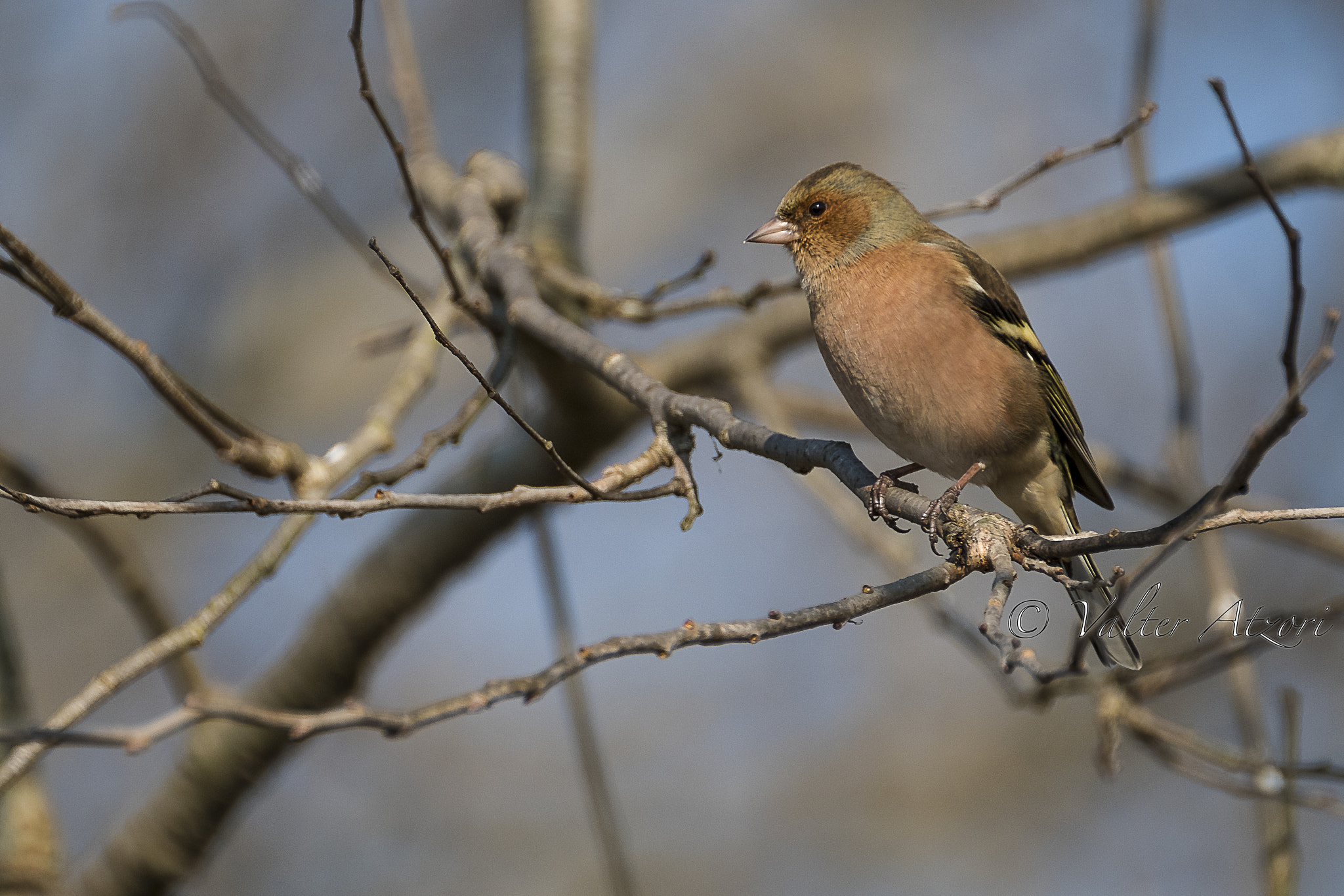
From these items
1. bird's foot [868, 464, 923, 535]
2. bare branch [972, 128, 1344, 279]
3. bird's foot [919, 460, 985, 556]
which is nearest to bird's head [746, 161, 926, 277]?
bare branch [972, 128, 1344, 279]

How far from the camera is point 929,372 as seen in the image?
12.7 feet

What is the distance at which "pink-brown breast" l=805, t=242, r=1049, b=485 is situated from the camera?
3.87m

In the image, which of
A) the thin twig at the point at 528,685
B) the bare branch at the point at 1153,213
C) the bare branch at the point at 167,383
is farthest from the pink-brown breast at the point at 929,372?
the bare branch at the point at 167,383

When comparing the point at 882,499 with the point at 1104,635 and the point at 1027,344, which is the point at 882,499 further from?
the point at 1027,344

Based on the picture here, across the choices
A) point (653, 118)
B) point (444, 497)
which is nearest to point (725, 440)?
point (444, 497)

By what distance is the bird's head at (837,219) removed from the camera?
452 cm

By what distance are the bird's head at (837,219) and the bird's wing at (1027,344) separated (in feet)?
0.63

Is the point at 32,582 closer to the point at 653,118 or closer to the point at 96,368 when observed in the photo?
the point at 96,368

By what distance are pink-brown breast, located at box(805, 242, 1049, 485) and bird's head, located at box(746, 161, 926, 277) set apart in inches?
11.8

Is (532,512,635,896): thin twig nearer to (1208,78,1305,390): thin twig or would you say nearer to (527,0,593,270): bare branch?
(527,0,593,270): bare branch

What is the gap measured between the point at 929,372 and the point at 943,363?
8 centimetres

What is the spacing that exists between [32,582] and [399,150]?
944 centimetres

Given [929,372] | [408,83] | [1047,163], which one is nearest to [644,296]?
[929,372]

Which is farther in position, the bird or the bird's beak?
the bird's beak
